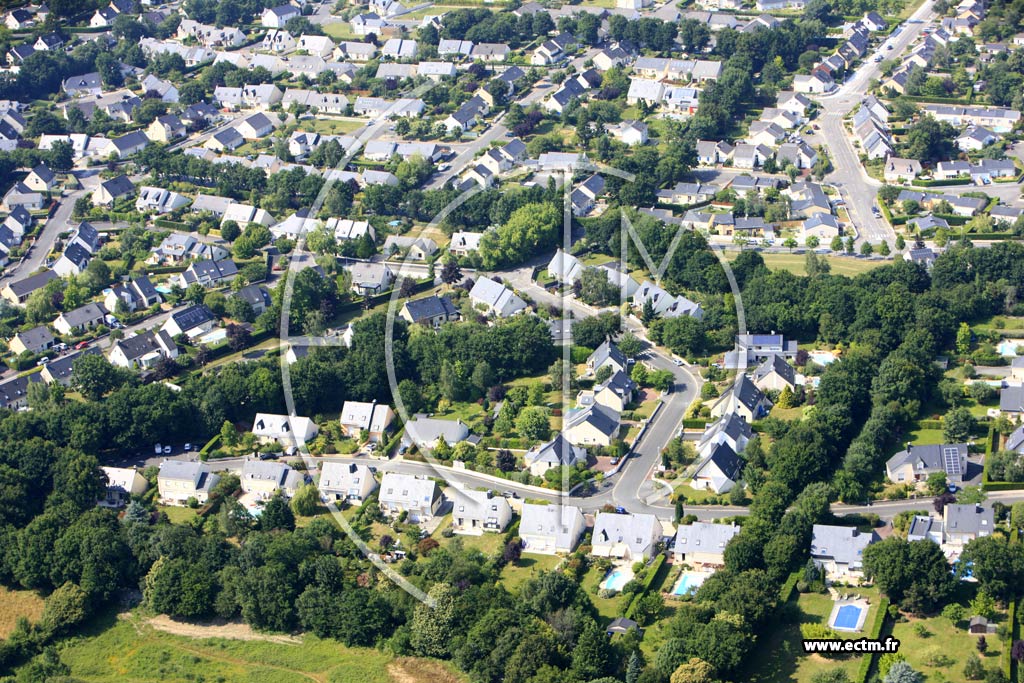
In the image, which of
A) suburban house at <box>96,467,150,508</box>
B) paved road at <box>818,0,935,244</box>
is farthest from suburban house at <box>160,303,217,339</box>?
paved road at <box>818,0,935,244</box>

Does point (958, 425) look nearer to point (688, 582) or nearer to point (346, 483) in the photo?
point (688, 582)

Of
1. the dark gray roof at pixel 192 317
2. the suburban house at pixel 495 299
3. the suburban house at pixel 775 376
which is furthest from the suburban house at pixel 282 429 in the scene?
the suburban house at pixel 775 376

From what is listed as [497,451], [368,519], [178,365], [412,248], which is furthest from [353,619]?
[412,248]

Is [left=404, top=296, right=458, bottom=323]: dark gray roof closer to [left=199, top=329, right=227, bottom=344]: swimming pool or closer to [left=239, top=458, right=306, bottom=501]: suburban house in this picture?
[left=199, top=329, right=227, bottom=344]: swimming pool

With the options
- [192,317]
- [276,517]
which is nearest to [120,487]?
[276,517]

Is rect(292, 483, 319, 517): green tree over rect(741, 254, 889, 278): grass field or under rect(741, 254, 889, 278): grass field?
under
